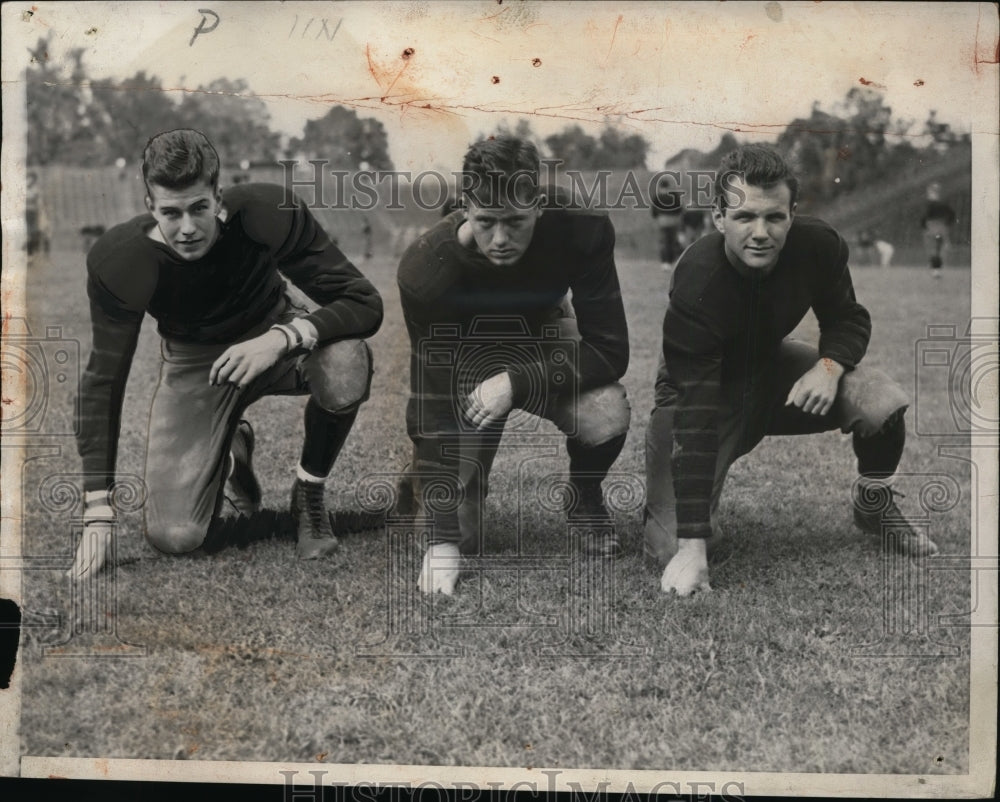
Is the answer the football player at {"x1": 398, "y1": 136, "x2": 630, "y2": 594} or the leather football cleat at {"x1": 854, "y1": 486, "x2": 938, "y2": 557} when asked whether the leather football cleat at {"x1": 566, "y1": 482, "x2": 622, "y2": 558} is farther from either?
the leather football cleat at {"x1": 854, "y1": 486, "x2": 938, "y2": 557}

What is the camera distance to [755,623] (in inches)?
149

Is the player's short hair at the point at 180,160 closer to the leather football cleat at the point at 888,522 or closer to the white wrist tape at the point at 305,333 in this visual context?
the white wrist tape at the point at 305,333

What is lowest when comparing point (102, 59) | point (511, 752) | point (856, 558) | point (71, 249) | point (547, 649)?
point (511, 752)

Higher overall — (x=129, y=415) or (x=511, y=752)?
(x=129, y=415)

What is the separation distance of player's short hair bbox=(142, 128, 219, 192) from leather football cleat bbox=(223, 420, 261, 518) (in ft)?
3.00

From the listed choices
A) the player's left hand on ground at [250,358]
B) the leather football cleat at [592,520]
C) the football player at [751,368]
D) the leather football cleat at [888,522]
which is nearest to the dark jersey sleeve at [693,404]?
the football player at [751,368]

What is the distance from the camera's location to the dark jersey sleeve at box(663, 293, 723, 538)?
386 cm

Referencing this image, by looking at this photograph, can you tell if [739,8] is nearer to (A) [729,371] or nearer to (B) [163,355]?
(A) [729,371]

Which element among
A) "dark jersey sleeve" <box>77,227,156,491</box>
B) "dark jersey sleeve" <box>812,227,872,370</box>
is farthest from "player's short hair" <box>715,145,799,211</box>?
"dark jersey sleeve" <box>77,227,156,491</box>

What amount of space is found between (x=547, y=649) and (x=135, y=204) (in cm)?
222

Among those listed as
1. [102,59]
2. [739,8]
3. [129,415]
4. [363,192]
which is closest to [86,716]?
[129,415]

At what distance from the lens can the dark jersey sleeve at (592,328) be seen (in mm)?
3857

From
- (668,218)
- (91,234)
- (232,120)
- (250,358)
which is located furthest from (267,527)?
(668,218)

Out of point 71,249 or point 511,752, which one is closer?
point 511,752
